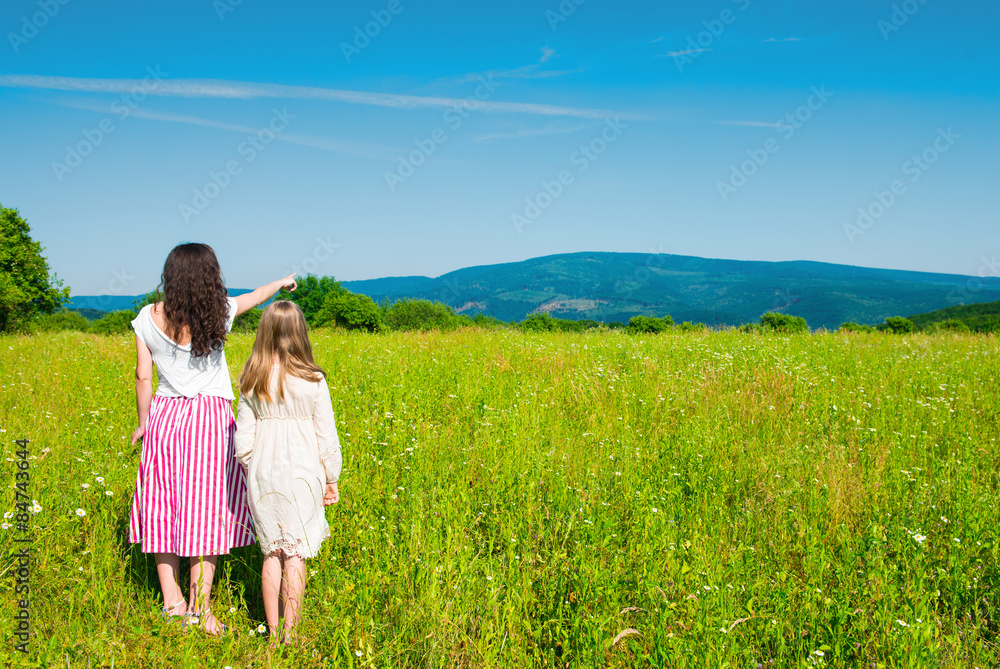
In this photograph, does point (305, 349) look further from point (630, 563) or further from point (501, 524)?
point (630, 563)

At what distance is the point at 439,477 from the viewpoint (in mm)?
4590

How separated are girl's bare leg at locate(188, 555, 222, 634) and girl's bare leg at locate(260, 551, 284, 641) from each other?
33 centimetres

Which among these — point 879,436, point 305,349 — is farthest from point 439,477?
point 879,436

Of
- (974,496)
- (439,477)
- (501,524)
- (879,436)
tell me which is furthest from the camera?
(879,436)

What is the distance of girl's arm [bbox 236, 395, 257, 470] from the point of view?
3.09 metres

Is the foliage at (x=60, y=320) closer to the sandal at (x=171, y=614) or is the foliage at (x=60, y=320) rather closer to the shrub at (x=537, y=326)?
the shrub at (x=537, y=326)

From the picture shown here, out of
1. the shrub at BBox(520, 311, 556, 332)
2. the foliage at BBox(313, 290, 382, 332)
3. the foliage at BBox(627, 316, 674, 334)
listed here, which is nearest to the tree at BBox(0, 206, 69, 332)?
the foliage at BBox(313, 290, 382, 332)

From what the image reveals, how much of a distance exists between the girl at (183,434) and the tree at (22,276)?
124 feet

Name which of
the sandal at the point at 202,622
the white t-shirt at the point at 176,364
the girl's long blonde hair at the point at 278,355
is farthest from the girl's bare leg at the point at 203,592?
the girl's long blonde hair at the point at 278,355

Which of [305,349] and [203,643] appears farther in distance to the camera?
[305,349]

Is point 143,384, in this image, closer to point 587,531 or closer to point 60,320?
point 587,531

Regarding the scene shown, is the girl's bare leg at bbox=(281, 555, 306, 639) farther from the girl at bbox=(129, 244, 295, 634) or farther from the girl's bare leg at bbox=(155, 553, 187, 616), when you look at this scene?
the girl's bare leg at bbox=(155, 553, 187, 616)

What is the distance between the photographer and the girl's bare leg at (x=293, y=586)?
2928 mm

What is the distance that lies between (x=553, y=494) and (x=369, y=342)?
7791mm
